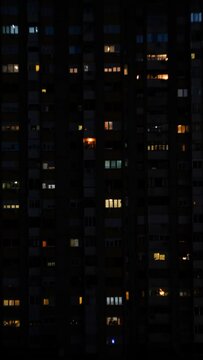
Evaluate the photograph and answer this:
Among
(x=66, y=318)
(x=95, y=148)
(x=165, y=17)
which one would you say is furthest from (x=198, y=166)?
(x=66, y=318)

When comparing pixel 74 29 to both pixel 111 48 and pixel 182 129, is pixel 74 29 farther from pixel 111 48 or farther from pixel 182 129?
pixel 182 129

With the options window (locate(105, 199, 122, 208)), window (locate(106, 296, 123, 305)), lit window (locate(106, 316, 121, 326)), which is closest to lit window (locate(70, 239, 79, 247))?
window (locate(105, 199, 122, 208))

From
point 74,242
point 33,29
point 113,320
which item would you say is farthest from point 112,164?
point 33,29

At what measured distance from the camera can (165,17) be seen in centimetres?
5978

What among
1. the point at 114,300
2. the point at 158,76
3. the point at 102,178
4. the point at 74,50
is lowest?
the point at 114,300

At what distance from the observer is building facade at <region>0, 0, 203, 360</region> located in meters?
57.8

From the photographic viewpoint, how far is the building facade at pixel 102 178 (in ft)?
190

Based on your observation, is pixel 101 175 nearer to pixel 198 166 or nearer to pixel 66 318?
pixel 198 166

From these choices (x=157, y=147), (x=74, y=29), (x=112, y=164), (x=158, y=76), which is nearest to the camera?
(x=112, y=164)

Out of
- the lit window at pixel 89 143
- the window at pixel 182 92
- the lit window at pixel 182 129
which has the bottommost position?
the lit window at pixel 89 143

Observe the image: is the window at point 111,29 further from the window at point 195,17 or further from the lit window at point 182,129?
A: the lit window at point 182,129

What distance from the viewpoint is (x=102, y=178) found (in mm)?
58125

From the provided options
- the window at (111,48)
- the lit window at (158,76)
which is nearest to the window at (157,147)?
the lit window at (158,76)

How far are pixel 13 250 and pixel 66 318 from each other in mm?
10004
